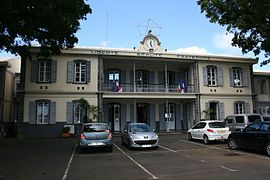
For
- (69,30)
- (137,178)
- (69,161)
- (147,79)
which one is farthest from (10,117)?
(137,178)

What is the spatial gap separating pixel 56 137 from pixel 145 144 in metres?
10.2

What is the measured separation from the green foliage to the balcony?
791 cm

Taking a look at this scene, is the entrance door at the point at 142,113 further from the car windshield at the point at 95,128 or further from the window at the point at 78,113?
the car windshield at the point at 95,128

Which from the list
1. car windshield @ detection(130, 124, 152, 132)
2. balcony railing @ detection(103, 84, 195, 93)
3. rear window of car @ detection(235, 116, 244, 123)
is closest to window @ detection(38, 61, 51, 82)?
balcony railing @ detection(103, 84, 195, 93)

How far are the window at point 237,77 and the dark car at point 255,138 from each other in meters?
13.1

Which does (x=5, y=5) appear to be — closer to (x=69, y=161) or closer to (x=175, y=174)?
(x=69, y=161)

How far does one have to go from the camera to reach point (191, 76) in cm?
2516

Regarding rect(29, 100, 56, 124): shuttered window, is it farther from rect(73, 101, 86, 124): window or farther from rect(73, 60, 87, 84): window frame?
rect(73, 60, 87, 84): window frame

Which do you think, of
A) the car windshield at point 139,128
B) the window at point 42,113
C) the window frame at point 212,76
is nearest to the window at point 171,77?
the window frame at point 212,76

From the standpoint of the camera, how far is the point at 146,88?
953 inches

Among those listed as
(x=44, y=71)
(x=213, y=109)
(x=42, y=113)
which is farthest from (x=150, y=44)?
(x=42, y=113)

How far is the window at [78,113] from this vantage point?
21938 millimetres

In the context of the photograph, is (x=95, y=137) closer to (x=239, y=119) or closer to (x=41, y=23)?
(x=41, y=23)

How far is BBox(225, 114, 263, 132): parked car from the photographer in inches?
655
